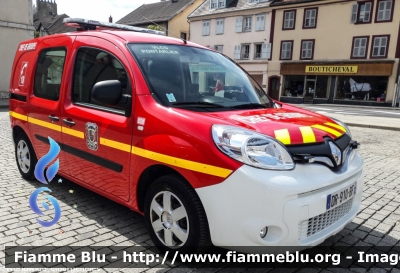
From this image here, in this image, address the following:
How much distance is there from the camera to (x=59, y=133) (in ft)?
12.4

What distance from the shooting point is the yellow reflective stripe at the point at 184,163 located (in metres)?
2.34

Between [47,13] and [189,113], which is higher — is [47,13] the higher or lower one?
the higher one

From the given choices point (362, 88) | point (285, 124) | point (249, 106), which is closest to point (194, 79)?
point (249, 106)

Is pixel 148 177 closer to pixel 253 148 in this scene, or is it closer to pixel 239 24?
pixel 253 148

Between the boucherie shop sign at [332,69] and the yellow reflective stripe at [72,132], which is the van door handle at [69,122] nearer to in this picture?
the yellow reflective stripe at [72,132]

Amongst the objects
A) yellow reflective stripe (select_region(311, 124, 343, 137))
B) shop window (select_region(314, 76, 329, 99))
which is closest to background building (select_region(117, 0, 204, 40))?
shop window (select_region(314, 76, 329, 99))

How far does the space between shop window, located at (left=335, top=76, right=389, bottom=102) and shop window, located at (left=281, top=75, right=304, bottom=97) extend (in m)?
3.51

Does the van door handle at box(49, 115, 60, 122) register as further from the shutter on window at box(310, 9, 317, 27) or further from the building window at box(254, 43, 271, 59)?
the building window at box(254, 43, 271, 59)

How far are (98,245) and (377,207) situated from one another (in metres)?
3.32

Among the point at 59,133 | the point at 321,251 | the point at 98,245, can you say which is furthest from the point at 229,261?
the point at 59,133

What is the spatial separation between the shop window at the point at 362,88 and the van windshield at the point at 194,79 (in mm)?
A: 29568

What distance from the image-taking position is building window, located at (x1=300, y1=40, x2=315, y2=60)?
32.4m

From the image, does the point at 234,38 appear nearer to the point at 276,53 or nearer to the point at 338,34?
the point at 276,53

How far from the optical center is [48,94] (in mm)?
4043
